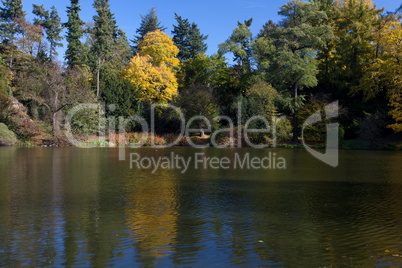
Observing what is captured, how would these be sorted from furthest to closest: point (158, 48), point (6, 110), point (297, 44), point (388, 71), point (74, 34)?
point (74, 34), point (158, 48), point (297, 44), point (6, 110), point (388, 71)

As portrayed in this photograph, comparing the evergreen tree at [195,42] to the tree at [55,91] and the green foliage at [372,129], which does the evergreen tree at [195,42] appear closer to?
the tree at [55,91]

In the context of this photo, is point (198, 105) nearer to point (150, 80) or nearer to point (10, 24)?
point (150, 80)

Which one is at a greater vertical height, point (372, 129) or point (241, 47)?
point (241, 47)

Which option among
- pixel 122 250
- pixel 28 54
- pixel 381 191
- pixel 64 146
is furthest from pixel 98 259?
pixel 28 54

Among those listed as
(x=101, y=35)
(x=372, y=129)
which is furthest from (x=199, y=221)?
(x=101, y=35)

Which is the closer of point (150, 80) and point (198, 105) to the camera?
point (198, 105)

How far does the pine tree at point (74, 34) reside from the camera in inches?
2064

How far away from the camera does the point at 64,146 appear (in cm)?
3662

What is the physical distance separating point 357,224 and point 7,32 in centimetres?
5313

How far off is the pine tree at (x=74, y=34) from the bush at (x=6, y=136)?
17.8 m

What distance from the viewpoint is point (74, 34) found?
2119 inches

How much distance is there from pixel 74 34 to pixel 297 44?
33256 mm

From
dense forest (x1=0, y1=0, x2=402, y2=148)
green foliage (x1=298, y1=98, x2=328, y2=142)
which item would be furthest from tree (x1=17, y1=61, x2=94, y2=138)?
green foliage (x1=298, y1=98, x2=328, y2=142)

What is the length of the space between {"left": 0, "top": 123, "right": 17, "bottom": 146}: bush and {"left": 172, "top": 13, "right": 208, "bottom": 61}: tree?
106 feet
